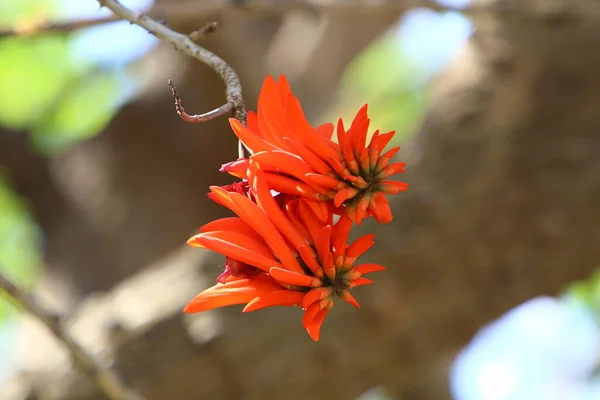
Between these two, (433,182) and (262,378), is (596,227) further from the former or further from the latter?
(262,378)

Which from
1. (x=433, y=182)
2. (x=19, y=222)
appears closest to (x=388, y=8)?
(x=433, y=182)

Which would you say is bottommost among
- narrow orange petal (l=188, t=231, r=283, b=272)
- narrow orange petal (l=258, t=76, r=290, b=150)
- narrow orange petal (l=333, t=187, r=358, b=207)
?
narrow orange petal (l=188, t=231, r=283, b=272)

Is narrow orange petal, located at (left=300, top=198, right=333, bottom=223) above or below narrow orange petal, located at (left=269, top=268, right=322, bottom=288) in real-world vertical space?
above

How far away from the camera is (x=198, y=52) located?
646 millimetres

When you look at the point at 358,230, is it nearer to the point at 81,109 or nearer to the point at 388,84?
the point at 81,109

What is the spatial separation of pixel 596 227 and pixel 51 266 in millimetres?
1984

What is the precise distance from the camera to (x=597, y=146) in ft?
6.59

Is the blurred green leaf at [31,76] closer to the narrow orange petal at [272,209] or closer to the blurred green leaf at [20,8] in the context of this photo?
the blurred green leaf at [20,8]

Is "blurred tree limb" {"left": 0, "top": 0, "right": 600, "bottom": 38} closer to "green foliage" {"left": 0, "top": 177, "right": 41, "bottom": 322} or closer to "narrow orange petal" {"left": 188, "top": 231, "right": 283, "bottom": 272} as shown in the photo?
"narrow orange petal" {"left": 188, "top": 231, "right": 283, "bottom": 272}

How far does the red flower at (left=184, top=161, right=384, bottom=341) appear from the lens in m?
0.56

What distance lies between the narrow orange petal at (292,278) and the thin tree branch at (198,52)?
0.47 ft

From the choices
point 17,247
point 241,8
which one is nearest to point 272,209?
point 241,8

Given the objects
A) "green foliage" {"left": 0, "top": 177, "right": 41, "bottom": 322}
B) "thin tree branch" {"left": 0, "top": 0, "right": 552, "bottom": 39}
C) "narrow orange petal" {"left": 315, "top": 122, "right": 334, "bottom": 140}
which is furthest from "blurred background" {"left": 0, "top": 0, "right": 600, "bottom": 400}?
"green foliage" {"left": 0, "top": 177, "right": 41, "bottom": 322}

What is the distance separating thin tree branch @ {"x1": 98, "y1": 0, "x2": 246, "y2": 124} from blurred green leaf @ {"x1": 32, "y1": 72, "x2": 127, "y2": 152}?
236cm
